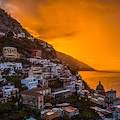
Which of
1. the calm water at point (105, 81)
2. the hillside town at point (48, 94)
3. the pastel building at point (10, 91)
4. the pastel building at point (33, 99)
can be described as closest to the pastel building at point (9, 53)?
the hillside town at point (48, 94)

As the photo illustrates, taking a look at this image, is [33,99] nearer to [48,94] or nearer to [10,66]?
[48,94]

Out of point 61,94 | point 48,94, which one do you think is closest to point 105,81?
point 61,94

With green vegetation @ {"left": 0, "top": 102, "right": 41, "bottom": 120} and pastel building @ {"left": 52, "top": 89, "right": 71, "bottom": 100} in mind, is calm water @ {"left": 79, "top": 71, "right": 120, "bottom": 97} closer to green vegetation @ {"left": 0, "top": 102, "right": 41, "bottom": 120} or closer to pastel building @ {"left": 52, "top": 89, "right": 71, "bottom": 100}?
pastel building @ {"left": 52, "top": 89, "right": 71, "bottom": 100}

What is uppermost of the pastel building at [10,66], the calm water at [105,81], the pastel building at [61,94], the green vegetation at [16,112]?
the pastel building at [10,66]

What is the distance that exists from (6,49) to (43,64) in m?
7.81

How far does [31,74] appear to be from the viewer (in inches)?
945

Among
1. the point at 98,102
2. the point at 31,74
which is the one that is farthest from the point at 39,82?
the point at 98,102

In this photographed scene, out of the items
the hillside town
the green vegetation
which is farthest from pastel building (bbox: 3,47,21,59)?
the green vegetation

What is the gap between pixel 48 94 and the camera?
20984 mm

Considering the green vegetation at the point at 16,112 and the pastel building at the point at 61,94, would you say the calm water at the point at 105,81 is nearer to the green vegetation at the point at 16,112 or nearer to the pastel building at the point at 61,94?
the pastel building at the point at 61,94

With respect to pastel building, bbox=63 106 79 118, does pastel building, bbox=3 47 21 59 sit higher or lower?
higher

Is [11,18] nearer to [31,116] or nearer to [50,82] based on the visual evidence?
[50,82]

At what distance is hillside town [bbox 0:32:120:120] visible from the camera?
57.8 feet

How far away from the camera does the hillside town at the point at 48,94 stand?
57.8 ft
